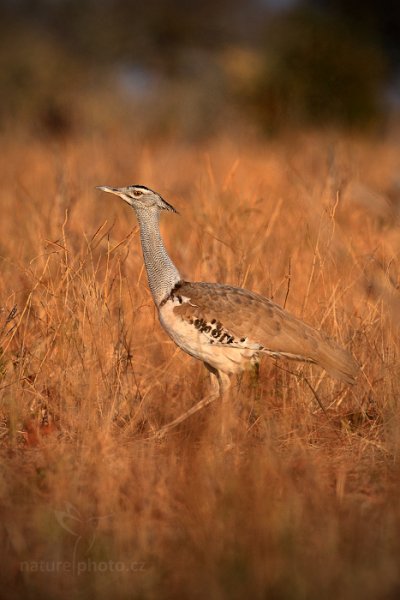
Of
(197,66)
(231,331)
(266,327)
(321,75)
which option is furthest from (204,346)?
(197,66)

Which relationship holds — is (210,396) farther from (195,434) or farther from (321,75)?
(321,75)

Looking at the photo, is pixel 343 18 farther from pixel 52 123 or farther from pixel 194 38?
pixel 194 38

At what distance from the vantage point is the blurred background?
1405 cm

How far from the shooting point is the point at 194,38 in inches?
886

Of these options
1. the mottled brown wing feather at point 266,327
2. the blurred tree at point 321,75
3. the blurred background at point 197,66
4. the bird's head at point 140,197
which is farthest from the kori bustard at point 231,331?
the blurred tree at point 321,75

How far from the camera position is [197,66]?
72.6 ft

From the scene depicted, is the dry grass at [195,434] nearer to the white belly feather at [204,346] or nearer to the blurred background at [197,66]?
the white belly feather at [204,346]

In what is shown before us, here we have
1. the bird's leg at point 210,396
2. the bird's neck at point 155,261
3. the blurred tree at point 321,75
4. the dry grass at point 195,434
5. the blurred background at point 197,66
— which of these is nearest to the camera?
the dry grass at point 195,434

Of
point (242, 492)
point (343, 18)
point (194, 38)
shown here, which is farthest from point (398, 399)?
point (194, 38)

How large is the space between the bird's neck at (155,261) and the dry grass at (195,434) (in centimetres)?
14

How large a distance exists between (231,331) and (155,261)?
17.3 inches

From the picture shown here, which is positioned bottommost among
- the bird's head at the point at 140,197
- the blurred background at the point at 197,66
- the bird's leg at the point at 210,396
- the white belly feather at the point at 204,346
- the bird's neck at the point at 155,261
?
the blurred background at the point at 197,66

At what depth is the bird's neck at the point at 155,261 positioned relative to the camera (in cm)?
359

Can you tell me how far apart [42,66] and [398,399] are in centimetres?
1842
